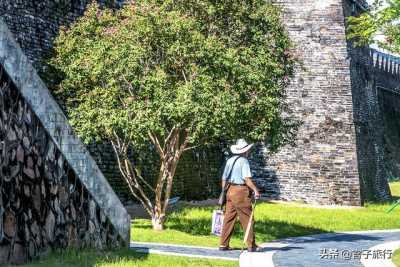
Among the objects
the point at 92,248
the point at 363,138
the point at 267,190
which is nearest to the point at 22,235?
the point at 92,248

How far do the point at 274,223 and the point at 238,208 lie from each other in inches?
266

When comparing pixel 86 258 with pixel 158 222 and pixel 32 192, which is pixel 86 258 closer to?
pixel 32 192

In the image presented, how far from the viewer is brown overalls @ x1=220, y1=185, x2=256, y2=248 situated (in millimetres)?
10133

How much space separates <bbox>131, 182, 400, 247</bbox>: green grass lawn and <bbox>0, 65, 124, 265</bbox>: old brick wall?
330 cm

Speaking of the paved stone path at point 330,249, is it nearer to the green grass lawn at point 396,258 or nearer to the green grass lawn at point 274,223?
the green grass lawn at point 396,258

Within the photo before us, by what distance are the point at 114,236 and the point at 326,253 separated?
3619mm

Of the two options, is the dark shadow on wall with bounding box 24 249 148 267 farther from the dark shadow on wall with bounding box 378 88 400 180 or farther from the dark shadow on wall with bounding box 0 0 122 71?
the dark shadow on wall with bounding box 378 88 400 180

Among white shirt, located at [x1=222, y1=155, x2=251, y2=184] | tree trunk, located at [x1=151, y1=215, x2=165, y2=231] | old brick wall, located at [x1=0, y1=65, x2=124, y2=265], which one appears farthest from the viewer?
tree trunk, located at [x1=151, y1=215, x2=165, y2=231]

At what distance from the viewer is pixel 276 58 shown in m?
14.1

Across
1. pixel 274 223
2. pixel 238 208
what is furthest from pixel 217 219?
pixel 274 223

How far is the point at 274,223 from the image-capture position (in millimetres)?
16672

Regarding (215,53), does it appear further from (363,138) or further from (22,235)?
(363,138)

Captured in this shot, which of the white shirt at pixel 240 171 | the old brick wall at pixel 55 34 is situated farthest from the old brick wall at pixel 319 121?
the white shirt at pixel 240 171

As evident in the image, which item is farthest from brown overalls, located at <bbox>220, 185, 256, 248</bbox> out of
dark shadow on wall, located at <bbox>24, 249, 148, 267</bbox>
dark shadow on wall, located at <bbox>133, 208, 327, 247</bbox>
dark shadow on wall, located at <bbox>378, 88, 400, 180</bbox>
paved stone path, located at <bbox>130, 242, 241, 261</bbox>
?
dark shadow on wall, located at <bbox>378, 88, 400, 180</bbox>
